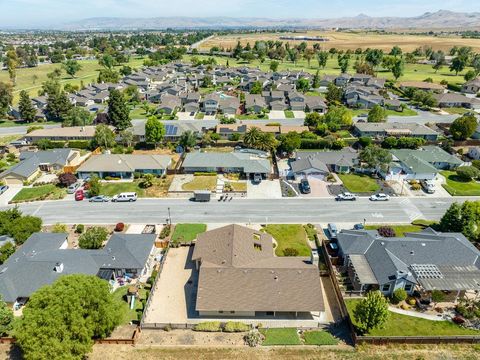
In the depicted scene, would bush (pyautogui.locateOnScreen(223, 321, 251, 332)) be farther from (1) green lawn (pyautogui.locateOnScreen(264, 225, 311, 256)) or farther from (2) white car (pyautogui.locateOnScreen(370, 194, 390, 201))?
(2) white car (pyautogui.locateOnScreen(370, 194, 390, 201))

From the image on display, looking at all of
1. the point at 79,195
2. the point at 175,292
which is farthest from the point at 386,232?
the point at 79,195

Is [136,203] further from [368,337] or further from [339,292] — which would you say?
[368,337]

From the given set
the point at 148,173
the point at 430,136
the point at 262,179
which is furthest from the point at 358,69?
the point at 148,173

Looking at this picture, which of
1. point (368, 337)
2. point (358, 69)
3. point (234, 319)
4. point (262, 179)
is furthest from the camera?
Result: point (358, 69)

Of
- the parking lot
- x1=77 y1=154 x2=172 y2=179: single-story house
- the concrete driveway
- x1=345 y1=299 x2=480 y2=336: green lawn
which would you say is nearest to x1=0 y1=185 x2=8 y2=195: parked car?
x1=77 y1=154 x2=172 y2=179: single-story house

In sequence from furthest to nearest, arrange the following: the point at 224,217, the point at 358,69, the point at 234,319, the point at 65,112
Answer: the point at 358,69 < the point at 65,112 < the point at 224,217 < the point at 234,319

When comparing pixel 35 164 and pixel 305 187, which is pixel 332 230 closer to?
pixel 305 187

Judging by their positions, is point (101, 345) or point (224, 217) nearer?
point (101, 345)
